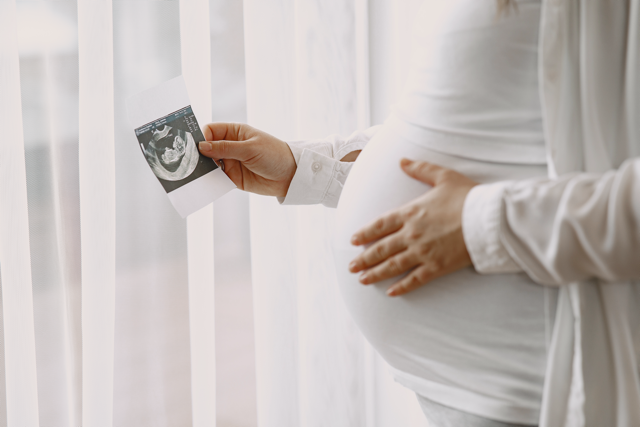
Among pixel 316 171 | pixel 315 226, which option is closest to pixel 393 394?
pixel 315 226

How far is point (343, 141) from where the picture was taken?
0.99 metres

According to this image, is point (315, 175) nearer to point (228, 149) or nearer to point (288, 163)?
point (288, 163)

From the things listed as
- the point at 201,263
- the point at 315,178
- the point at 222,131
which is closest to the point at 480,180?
the point at 315,178

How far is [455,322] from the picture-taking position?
54 centimetres

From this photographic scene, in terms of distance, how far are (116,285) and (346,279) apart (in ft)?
2.20

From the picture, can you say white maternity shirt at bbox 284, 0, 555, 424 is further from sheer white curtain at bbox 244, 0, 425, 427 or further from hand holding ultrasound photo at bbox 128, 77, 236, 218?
sheer white curtain at bbox 244, 0, 425, 427

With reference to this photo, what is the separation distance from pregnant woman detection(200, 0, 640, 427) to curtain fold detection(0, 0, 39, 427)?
713 millimetres

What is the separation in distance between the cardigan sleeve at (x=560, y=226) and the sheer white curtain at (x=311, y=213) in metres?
0.82

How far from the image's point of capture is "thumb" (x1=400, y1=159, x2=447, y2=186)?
1.82 ft

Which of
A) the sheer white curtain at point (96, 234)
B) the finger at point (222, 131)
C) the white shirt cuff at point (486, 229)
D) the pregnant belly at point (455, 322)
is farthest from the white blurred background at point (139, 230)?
the white shirt cuff at point (486, 229)

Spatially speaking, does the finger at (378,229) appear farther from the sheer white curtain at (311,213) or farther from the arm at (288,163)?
the sheer white curtain at (311,213)

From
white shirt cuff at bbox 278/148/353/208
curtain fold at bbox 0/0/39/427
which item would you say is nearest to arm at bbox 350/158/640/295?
white shirt cuff at bbox 278/148/353/208

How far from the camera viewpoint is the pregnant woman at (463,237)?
510 mm

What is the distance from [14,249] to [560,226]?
994 millimetres
